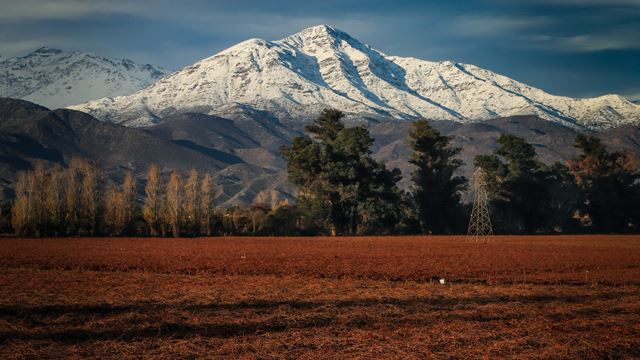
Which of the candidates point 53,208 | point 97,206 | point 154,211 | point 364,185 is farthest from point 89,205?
point 364,185

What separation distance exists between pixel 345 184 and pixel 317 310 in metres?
62.8

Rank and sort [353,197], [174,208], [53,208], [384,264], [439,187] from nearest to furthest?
[384,264] < [53,208] < [353,197] < [174,208] < [439,187]

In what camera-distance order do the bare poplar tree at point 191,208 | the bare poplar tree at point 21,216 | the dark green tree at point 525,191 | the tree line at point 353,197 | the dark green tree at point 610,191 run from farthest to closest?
the dark green tree at point 610,191
the dark green tree at point 525,191
the bare poplar tree at point 191,208
the tree line at point 353,197
the bare poplar tree at point 21,216

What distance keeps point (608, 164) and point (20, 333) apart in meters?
93.5

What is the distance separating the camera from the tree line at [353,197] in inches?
3078

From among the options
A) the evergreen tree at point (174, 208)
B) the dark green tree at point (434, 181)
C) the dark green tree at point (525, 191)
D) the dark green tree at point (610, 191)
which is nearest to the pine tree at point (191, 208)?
the evergreen tree at point (174, 208)

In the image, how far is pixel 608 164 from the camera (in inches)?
3757

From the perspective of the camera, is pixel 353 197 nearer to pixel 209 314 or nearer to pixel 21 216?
pixel 21 216

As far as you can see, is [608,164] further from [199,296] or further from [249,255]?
[199,296]

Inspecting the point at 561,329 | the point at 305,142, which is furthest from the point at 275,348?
the point at 305,142

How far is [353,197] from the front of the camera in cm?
8156

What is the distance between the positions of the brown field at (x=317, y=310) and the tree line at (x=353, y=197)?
4244 centimetres

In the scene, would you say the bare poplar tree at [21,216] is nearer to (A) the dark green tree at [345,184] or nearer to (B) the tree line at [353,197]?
(B) the tree line at [353,197]

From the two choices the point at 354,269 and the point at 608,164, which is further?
the point at 608,164
